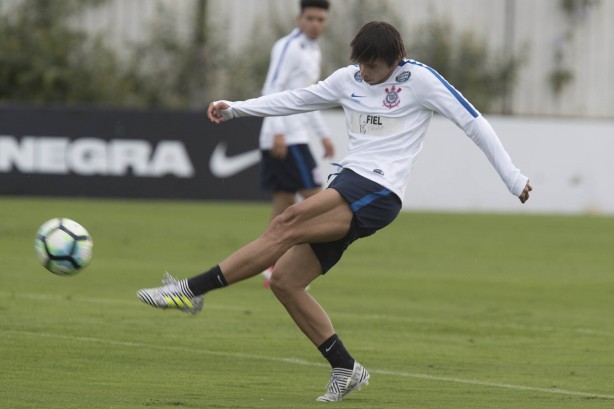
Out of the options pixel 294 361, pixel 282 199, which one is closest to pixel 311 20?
pixel 282 199

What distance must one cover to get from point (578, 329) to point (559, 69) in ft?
88.8

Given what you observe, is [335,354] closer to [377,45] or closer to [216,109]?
[216,109]

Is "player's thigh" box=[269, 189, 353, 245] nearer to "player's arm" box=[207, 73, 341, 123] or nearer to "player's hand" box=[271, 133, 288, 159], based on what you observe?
"player's arm" box=[207, 73, 341, 123]

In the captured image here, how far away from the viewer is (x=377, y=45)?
22.9 ft

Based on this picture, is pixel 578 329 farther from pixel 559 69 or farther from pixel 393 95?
pixel 559 69

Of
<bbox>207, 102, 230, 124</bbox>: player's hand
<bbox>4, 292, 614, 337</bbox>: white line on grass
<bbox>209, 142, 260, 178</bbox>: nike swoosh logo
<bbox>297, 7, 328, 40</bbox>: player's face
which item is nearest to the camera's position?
<bbox>207, 102, 230, 124</bbox>: player's hand

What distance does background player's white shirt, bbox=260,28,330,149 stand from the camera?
1234 cm

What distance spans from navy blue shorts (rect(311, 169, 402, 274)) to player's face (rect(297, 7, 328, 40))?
18.0 feet

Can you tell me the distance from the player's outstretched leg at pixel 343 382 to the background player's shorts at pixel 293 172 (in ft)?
17.5

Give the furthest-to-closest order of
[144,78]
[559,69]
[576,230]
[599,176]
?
[559,69] → [144,78] → [599,176] → [576,230]

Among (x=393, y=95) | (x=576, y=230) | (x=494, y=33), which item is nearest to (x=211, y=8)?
(x=494, y=33)

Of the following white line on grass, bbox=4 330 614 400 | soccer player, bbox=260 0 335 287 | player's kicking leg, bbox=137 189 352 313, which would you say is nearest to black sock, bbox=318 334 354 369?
player's kicking leg, bbox=137 189 352 313

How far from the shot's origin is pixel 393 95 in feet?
23.6

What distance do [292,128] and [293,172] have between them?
441 millimetres
